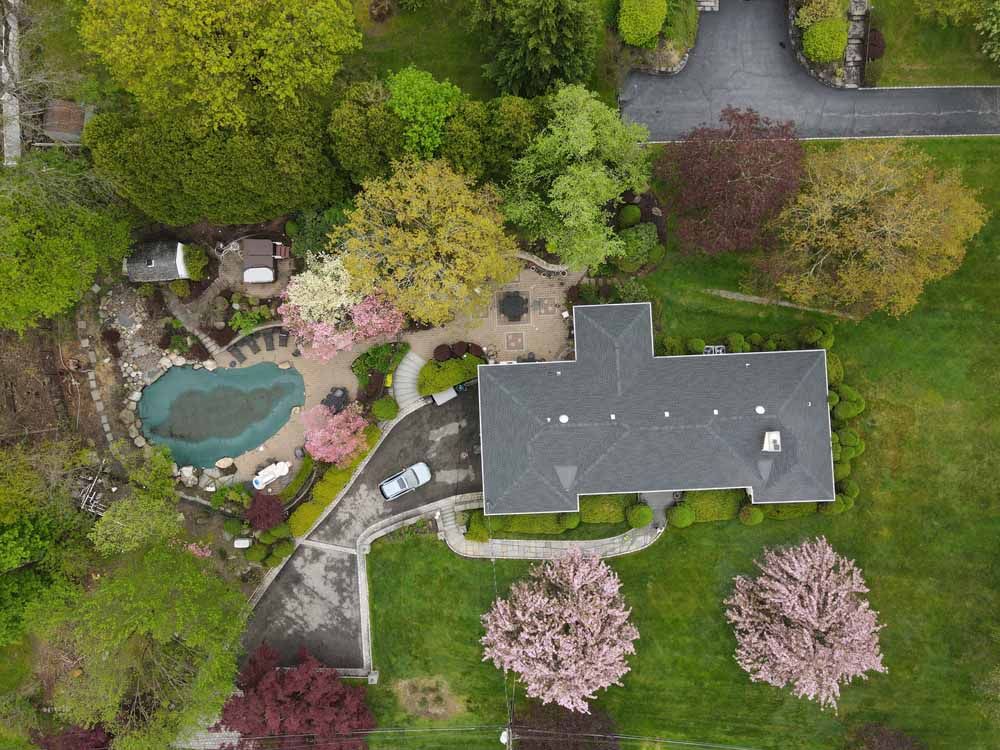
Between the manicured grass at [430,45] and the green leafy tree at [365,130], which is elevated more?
the manicured grass at [430,45]

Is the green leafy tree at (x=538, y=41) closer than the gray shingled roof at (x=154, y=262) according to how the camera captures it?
Yes

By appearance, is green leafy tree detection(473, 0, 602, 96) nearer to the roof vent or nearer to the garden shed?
the garden shed

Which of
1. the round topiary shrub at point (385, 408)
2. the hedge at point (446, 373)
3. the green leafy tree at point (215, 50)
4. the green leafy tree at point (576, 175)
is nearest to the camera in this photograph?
the green leafy tree at point (215, 50)

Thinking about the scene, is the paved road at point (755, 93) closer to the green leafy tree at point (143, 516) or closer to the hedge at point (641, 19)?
the hedge at point (641, 19)

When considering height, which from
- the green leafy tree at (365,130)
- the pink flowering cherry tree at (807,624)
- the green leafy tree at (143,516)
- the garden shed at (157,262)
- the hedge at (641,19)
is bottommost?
the pink flowering cherry tree at (807,624)

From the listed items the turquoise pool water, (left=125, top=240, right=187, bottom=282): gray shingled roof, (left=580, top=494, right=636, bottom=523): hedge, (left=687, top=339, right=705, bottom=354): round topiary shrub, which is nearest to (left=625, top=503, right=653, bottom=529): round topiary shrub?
(left=580, top=494, right=636, bottom=523): hedge

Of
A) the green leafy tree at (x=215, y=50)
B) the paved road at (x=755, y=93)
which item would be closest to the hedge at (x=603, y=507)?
the paved road at (x=755, y=93)

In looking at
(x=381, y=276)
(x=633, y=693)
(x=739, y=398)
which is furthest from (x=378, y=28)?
(x=633, y=693)

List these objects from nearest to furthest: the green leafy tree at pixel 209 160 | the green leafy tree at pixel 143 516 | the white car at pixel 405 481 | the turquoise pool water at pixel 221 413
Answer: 1. the green leafy tree at pixel 209 160
2. the green leafy tree at pixel 143 516
3. the white car at pixel 405 481
4. the turquoise pool water at pixel 221 413
